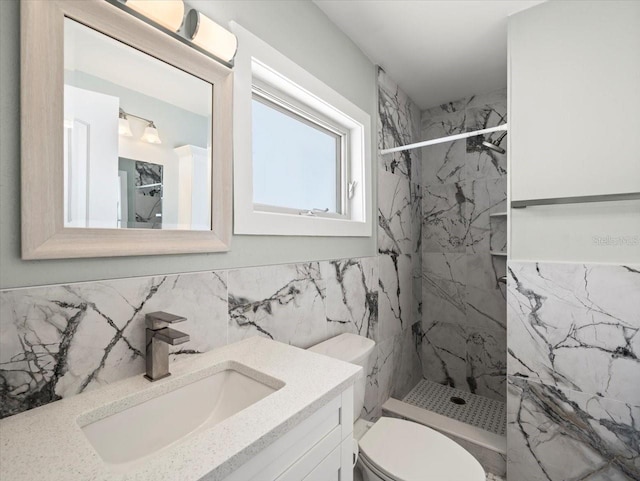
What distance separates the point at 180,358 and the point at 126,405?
0.23 meters

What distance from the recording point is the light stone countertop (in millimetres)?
522

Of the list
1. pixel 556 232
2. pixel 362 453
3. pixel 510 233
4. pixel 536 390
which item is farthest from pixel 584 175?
pixel 362 453

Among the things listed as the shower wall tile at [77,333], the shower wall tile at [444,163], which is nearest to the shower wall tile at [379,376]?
the shower wall tile at [77,333]

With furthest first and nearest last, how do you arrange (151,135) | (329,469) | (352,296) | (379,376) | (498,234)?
(498,234) → (379,376) → (352,296) → (151,135) → (329,469)

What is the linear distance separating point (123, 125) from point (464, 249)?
252 centimetres

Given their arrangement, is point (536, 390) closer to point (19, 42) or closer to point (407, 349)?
point (407, 349)

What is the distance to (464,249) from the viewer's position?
260 centimetres

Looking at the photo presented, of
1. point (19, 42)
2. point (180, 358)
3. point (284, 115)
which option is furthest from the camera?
point (284, 115)

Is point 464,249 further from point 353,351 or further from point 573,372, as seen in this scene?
point 353,351

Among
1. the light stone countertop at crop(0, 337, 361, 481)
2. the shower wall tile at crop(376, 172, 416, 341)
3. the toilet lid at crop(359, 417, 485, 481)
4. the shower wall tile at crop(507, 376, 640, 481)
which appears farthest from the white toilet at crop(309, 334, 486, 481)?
the shower wall tile at crop(376, 172, 416, 341)

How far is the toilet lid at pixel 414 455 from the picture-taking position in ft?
3.90

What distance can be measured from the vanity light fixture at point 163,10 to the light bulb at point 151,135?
0.99ft

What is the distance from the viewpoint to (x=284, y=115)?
1.61m

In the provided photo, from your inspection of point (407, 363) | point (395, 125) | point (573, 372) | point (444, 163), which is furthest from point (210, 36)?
point (407, 363)
